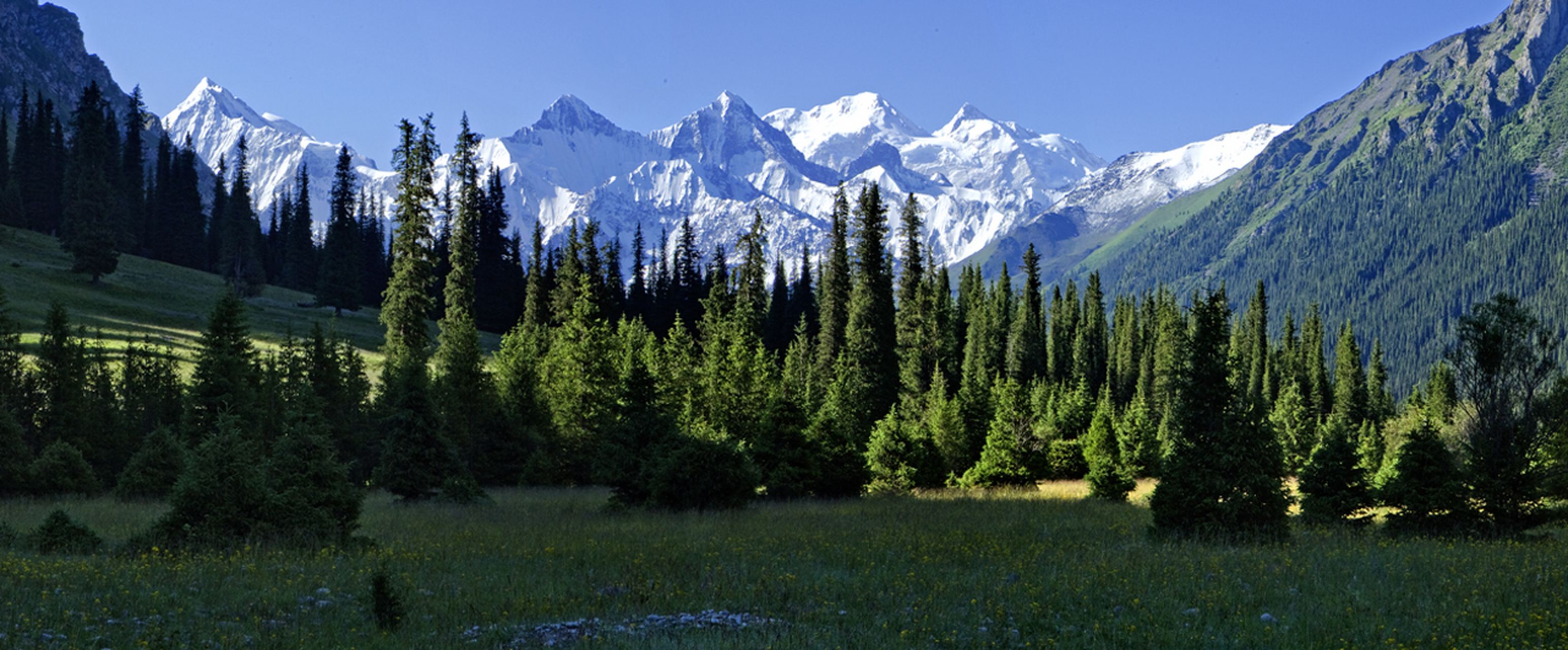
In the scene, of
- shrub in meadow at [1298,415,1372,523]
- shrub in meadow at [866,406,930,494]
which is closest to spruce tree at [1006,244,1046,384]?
shrub in meadow at [866,406,930,494]

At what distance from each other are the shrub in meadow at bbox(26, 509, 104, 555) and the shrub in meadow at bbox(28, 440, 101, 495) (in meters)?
11.9

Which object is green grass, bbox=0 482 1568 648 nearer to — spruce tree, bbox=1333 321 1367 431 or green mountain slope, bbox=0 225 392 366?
green mountain slope, bbox=0 225 392 366

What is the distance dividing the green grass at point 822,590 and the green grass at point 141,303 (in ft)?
118

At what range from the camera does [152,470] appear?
86.7 ft

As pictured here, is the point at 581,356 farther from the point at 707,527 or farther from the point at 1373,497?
the point at 1373,497

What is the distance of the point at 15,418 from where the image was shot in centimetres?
2820

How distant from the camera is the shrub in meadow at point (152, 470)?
2597 centimetres

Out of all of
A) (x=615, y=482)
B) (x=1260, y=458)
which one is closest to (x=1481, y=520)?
(x=1260, y=458)

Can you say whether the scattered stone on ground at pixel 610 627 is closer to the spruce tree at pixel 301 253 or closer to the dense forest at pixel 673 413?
the dense forest at pixel 673 413

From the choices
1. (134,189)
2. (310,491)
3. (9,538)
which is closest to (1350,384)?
(310,491)

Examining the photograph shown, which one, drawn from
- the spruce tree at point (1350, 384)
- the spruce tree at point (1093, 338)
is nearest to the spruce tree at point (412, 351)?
the spruce tree at point (1093, 338)

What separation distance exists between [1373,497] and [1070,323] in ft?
308

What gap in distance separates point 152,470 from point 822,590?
21.9 m

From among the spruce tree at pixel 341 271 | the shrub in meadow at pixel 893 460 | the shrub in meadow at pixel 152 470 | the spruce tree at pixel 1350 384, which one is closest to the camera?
the shrub in meadow at pixel 152 470
